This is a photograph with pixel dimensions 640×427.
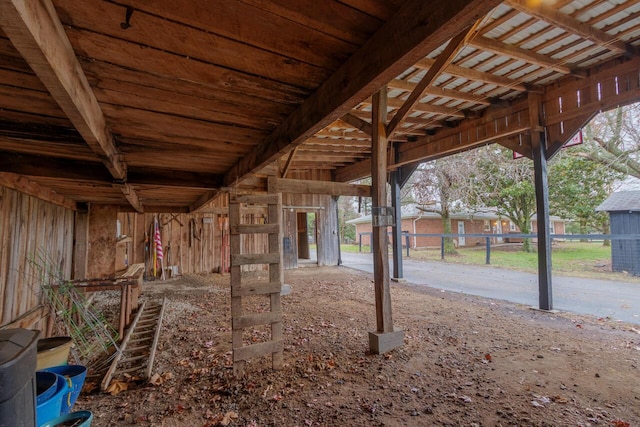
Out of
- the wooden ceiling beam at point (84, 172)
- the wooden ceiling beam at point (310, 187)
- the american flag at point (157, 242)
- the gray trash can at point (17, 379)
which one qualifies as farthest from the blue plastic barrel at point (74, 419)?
the american flag at point (157, 242)

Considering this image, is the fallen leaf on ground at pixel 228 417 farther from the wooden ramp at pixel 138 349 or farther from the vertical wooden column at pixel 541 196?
the vertical wooden column at pixel 541 196

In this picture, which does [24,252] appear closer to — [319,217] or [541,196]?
[541,196]

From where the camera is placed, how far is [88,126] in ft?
5.01

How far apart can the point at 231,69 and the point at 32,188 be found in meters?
3.43

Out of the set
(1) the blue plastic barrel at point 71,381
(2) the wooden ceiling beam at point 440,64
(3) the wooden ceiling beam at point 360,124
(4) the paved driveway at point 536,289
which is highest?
(2) the wooden ceiling beam at point 440,64

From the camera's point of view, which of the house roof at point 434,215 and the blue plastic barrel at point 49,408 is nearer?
the blue plastic barrel at point 49,408

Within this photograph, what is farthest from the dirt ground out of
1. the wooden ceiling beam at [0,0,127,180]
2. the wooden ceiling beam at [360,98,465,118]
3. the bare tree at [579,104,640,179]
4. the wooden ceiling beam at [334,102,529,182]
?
the bare tree at [579,104,640,179]

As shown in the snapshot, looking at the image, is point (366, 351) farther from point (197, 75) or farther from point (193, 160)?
point (197, 75)

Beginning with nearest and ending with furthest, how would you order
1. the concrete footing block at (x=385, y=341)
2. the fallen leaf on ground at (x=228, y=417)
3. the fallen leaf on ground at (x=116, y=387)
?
the fallen leaf on ground at (x=228, y=417), the fallen leaf on ground at (x=116, y=387), the concrete footing block at (x=385, y=341)

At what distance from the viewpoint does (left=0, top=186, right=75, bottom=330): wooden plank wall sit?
9.57 feet

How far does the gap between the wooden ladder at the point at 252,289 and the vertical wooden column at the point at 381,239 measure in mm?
1096

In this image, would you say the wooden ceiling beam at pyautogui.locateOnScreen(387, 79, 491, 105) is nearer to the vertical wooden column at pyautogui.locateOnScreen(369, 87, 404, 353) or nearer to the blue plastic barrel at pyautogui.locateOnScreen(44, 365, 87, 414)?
the vertical wooden column at pyautogui.locateOnScreen(369, 87, 404, 353)

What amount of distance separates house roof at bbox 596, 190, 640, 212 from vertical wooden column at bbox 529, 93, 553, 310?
20.2 feet

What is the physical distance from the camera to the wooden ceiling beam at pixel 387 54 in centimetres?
86
